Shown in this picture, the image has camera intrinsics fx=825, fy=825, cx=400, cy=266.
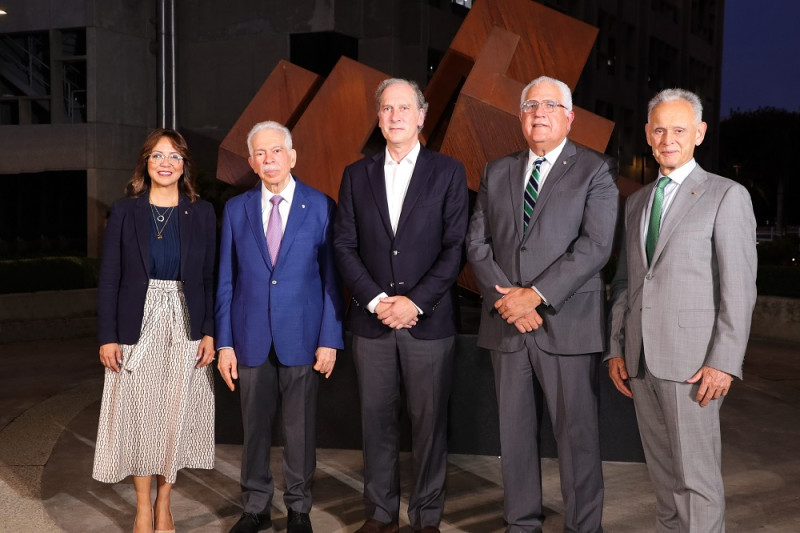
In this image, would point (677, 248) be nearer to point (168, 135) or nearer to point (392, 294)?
point (392, 294)

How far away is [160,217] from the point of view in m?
3.82

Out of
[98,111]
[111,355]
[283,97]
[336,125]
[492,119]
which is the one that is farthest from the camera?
[98,111]

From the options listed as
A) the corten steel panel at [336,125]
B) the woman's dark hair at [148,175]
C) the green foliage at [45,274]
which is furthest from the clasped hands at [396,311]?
the green foliage at [45,274]

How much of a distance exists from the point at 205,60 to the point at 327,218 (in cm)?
1718

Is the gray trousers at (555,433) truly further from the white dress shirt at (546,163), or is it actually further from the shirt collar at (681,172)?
the shirt collar at (681,172)

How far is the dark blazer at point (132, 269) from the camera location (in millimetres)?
3740

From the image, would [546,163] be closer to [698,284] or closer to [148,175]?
[698,284]

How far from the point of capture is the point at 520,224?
368 cm

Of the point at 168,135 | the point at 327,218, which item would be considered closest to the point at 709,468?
the point at 327,218

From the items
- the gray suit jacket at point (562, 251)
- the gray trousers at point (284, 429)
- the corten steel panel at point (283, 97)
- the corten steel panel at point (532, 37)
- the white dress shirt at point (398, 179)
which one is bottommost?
the gray trousers at point (284, 429)

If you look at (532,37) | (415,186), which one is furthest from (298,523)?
(532,37)

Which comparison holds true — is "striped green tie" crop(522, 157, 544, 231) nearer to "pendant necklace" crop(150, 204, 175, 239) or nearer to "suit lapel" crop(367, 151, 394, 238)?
"suit lapel" crop(367, 151, 394, 238)

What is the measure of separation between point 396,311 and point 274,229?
0.76 metres

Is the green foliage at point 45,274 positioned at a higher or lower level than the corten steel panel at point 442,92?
lower
